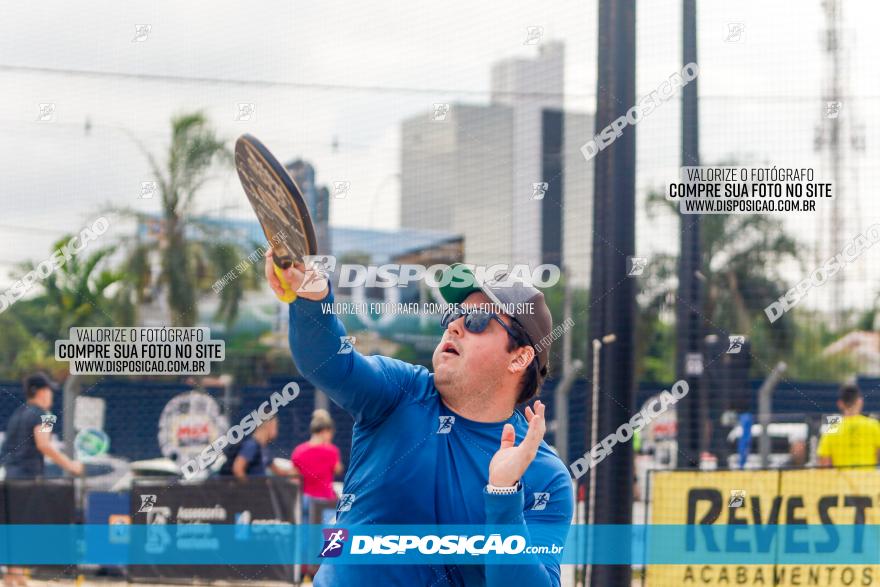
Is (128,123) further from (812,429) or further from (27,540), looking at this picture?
(812,429)

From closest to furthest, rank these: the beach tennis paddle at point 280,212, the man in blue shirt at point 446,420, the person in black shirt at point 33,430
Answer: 1. the man in blue shirt at point 446,420
2. the beach tennis paddle at point 280,212
3. the person in black shirt at point 33,430

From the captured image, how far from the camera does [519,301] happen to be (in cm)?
387

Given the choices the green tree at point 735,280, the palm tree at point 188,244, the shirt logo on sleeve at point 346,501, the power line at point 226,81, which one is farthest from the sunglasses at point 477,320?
the green tree at point 735,280

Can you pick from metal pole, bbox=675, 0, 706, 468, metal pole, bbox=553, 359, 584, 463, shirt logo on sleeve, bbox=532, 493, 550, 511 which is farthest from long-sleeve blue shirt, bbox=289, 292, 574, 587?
metal pole, bbox=675, 0, 706, 468

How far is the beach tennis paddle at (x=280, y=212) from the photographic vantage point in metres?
3.41

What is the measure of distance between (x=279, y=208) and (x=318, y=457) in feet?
13.2

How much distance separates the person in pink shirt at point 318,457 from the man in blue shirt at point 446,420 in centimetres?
351

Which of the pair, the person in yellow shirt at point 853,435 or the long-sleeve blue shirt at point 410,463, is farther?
the person in yellow shirt at point 853,435

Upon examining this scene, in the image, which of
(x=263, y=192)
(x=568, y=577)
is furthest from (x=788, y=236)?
(x=263, y=192)

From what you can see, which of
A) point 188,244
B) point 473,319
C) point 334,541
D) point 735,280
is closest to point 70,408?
point 188,244

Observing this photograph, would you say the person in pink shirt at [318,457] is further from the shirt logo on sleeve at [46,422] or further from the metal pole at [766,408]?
the metal pole at [766,408]

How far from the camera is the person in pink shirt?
7309 mm

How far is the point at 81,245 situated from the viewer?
254 inches

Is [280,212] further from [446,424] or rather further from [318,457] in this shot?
[318,457]
